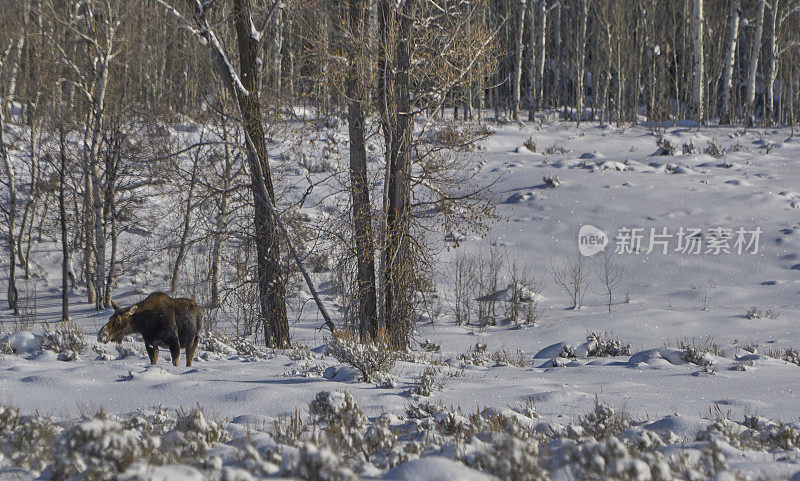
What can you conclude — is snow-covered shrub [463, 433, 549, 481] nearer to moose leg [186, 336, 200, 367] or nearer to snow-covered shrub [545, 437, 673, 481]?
snow-covered shrub [545, 437, 673, 481]

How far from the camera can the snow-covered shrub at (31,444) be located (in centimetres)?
330

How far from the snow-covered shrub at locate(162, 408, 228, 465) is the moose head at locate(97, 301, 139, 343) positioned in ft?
7.00

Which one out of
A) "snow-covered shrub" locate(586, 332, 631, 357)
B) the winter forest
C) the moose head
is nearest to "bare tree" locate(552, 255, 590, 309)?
the winter forest

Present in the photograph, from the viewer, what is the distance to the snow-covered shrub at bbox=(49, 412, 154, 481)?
300 cm

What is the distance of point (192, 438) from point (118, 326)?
2873mm

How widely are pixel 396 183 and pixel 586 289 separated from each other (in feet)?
24.8

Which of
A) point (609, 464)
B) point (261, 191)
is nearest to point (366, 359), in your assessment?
point (609, 464)

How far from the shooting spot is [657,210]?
63.4 ft

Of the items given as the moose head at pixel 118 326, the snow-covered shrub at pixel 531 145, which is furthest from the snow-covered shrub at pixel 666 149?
the moose head at pixel 118 326

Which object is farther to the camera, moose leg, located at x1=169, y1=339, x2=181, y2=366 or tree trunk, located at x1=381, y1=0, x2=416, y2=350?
tree trunk, located at x1=381, y1=0, x2=416, y2=350

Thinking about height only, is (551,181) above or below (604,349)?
above

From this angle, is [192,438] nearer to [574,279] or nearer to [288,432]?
[288,432]

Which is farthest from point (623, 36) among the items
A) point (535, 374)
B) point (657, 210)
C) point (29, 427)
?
point (29, 427)

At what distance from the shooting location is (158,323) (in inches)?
254
